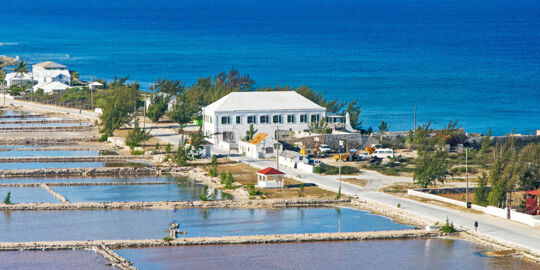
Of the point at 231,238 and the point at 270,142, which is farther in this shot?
the point at 270,142

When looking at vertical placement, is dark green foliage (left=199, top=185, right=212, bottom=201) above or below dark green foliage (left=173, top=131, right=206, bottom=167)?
below

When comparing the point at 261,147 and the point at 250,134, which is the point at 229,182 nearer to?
the point at 261,147

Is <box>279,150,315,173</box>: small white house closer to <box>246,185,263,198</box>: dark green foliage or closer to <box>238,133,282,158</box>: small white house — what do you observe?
<box>238,133,282,158</box>: small white house

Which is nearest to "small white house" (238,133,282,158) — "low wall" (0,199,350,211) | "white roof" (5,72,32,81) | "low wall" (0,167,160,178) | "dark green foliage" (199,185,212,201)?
"low wall" (0,167,160,178)

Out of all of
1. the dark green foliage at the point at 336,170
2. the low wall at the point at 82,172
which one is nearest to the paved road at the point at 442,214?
the dark green foliage at the point at 336,170

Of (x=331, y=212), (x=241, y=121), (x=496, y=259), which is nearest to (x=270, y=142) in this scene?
(x=241, y=121)

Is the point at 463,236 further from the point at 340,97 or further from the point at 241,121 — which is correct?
the point at 340,97
